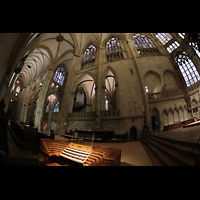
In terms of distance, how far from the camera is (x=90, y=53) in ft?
50.2

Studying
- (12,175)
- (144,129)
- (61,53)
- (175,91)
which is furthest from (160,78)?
(61,53)

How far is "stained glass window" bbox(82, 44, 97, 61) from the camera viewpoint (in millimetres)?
14909

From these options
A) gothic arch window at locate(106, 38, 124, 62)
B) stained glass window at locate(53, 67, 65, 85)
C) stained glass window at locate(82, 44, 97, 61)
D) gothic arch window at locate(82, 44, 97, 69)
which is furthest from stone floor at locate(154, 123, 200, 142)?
stained glass window at locate(53, 67, 65, 85)

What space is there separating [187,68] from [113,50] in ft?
32.4

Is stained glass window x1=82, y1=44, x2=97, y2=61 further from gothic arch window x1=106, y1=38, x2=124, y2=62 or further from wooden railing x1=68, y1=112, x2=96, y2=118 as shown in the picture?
wooden railing x1=68, y1=112, x2=96, y2=118

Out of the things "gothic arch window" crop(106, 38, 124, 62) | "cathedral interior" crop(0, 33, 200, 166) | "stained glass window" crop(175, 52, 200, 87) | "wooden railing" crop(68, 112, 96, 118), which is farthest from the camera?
"gothic arch window" crop(106, 38, 124, 62)

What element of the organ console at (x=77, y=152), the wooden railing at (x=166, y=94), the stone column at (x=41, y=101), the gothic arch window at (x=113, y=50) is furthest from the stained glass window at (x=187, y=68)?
the stone column at (x=41, y=101)

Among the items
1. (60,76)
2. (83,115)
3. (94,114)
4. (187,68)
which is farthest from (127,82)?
(60,76)

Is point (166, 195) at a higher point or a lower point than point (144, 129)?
higher

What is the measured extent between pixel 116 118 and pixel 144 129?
116 inches

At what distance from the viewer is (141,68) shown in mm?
11719

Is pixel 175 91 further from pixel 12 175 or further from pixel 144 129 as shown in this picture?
pixel 12 175

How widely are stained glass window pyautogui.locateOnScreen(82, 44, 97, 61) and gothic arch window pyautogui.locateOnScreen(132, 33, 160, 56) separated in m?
6.58
